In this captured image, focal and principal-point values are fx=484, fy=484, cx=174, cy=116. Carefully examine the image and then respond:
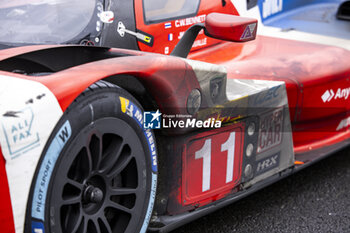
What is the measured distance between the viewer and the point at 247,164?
2180 mm

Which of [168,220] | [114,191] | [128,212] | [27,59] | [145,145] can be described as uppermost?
[27,59]

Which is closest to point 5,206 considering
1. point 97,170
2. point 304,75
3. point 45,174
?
point 45,174

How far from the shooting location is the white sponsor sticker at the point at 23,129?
1.30 metres

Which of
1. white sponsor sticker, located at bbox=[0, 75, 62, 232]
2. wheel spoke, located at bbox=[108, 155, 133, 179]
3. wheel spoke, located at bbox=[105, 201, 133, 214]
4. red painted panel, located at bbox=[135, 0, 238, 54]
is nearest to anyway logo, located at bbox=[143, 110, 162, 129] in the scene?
wheel spoke, located at bbox=[108, 155, 133, 179]

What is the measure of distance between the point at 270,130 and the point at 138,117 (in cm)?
81

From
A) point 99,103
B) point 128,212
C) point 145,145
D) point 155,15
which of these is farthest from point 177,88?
point 155,15

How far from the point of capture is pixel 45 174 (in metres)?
1.38

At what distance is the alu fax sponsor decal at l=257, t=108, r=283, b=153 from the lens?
221 cm

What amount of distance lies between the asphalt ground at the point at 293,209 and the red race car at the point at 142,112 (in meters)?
0.21

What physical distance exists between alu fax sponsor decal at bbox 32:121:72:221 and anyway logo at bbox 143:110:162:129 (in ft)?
1.25

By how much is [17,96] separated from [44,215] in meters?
0.35

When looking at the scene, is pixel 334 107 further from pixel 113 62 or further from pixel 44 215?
pixel 44 215

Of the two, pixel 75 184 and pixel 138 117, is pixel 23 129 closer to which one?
pixel 75 184

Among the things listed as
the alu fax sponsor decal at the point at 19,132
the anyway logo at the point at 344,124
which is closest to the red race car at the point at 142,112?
the alu fax sponsor decal at the point at 19,132
